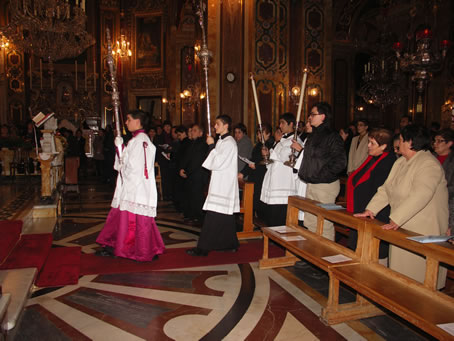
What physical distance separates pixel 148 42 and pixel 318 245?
19.5 m

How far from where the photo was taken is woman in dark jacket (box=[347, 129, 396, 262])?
3.69 m

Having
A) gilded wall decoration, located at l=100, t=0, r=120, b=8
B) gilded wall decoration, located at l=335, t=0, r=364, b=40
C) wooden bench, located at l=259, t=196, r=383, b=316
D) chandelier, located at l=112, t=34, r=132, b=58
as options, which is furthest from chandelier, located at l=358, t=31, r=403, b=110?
gilded wall decoration, located at l=100, t=0, r=120, b=8

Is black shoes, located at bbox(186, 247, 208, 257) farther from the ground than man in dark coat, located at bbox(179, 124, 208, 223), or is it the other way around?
man in dark coat, located at bbox(179, 124, 208, 223)

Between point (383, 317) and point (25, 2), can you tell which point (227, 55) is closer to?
point (25, 2)

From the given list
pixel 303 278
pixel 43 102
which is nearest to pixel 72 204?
pixel 303 278

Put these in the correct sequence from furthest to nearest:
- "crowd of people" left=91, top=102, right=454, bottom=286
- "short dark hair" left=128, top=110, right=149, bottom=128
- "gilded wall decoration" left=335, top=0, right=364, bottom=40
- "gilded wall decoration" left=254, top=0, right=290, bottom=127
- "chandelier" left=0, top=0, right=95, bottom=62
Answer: "gilded wall decoration" left=335, top=0, right=364, bottom=40 → "gilded wall decoration" left=254, top=0, right=290, bottom=127 → "chandelier" left=0, top=0, right=95, bottom=62 → "short dark hair" left=128, top=110, right=149, bottom=128 → "crowd of people" left=91, top=102, right=454, bottom=286

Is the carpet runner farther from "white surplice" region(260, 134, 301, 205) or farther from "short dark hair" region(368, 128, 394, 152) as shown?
"short dark hair" region(368, 128, 394, 152)

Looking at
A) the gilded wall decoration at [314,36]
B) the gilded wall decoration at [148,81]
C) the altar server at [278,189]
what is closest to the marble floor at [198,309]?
the altar server at [278,189]

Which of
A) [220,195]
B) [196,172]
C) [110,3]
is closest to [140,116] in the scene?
[220,195]

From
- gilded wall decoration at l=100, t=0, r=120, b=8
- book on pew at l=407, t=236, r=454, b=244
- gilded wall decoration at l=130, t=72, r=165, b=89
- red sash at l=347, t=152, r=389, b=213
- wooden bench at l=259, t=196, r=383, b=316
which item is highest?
gilded wall decoration at l=100, t=0, r=120, b=8

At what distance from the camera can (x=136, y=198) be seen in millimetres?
4449

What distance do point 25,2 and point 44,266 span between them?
25.7 ft

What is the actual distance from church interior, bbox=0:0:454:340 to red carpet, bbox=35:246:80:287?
29 mm

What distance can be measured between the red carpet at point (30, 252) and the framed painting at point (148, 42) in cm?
1714
